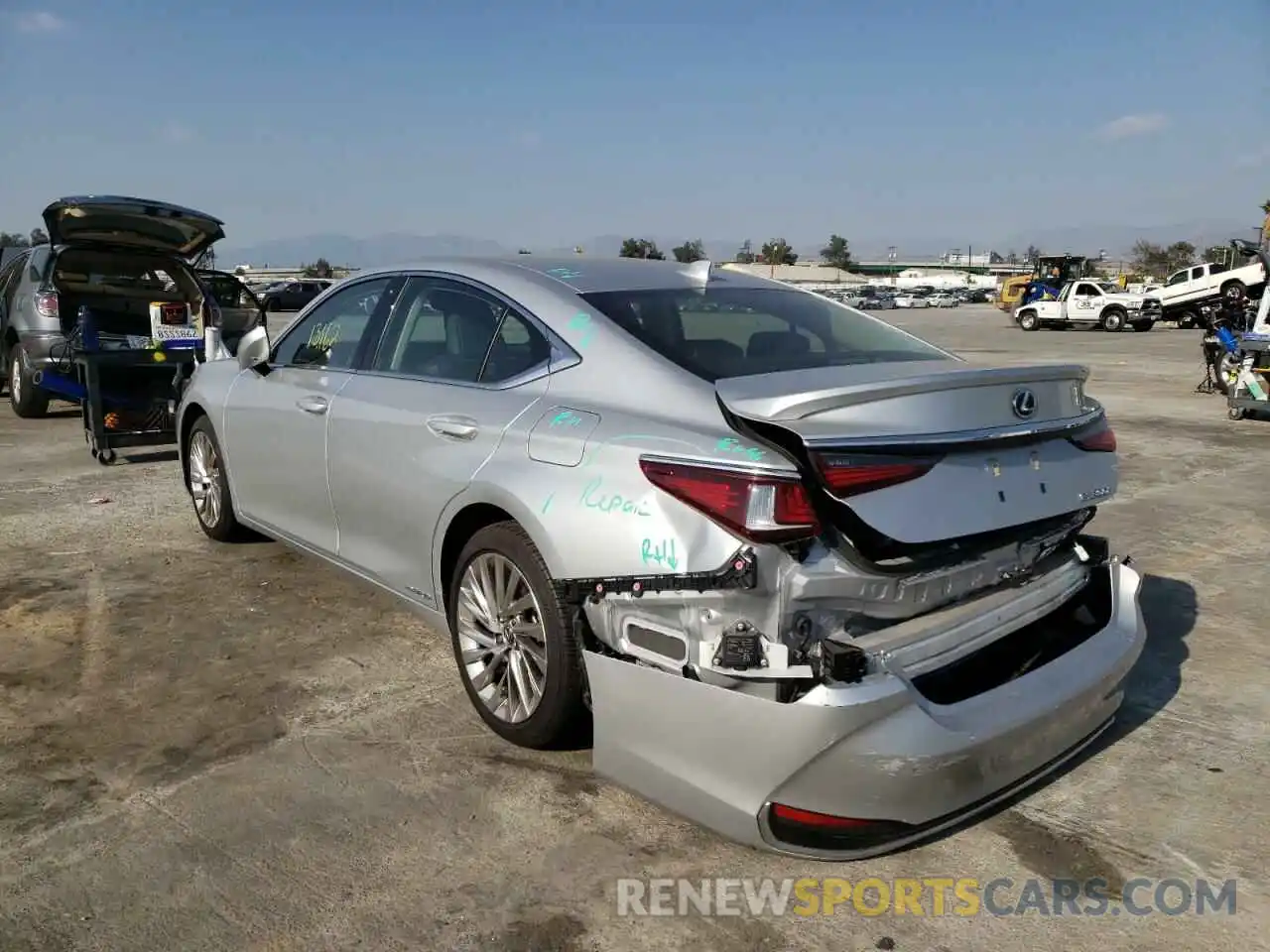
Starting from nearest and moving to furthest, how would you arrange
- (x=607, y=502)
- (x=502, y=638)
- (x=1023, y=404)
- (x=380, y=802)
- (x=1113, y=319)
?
(x=607, y=502) → (x=1023, y=404) → (x=380, y=802) → (x=502, y=638) → (x=1113, y=319)

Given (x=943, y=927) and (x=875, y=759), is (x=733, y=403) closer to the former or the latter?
(x=875, y=759)

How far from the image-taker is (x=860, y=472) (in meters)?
2.56

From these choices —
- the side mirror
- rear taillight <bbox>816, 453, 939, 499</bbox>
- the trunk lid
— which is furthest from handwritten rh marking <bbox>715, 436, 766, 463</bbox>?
the trunk lid

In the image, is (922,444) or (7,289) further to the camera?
(7,289)

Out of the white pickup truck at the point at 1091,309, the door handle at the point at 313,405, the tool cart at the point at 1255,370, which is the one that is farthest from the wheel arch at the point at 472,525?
the white pickup truck at the point at 1091,309

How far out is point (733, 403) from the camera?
→ 2742mm

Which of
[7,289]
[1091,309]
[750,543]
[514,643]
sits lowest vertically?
[514,643]

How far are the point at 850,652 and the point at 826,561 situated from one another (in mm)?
240

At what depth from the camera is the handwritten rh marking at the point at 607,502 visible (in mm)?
2744

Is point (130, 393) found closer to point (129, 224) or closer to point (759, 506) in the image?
point (129, 224)

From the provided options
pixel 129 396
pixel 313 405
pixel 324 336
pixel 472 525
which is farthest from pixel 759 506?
pixel 129 396

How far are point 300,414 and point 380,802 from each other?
2028 mm

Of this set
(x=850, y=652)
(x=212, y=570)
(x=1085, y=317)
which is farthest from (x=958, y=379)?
(x=1085, y=317)

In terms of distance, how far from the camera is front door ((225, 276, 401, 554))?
14.3 feet
